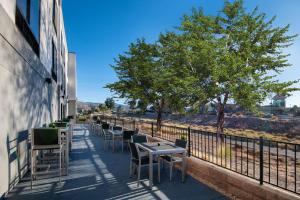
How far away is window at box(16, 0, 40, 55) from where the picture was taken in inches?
202

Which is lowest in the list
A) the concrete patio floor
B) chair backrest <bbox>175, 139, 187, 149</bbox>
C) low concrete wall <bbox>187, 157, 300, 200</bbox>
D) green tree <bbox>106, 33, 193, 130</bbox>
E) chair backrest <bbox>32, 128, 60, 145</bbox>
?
the concrete patio floor

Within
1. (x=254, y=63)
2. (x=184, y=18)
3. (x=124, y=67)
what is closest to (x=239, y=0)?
(x=184, y=18)

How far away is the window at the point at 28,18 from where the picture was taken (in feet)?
16.9

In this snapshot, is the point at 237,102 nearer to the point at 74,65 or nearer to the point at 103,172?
the point at 103,172

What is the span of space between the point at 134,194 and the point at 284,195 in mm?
2651

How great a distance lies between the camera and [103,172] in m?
5.73

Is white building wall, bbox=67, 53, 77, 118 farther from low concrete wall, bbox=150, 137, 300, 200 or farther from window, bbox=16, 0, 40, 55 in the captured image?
low concrete wall, bbox=150, 137, 300, 200

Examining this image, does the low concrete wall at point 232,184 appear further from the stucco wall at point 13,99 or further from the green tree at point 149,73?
the green tree at point 149,73

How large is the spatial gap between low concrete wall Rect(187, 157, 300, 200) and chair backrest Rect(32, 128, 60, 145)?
11.5ft

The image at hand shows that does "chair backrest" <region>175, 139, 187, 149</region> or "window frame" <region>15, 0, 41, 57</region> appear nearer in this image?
"window frame" <region>15, 0, 41, 57</region>

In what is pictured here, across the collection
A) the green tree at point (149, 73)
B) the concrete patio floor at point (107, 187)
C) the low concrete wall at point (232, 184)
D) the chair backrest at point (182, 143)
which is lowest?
the concrete patio floor at point (107, 187)

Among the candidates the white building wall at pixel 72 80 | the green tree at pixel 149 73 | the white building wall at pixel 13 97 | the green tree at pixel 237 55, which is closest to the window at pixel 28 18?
the white building wall at pixel 13 97

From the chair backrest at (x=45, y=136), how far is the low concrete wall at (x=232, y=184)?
11.5ft

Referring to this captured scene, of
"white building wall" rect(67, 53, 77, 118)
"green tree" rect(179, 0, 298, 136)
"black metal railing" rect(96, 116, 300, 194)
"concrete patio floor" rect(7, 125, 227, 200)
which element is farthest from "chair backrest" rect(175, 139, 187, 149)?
"white building wall" rect(67, 53, 77, 118)
